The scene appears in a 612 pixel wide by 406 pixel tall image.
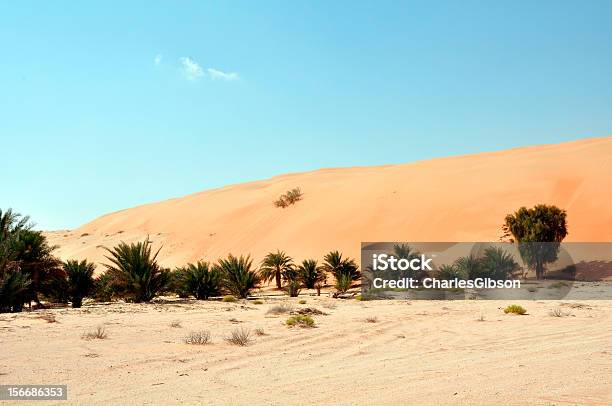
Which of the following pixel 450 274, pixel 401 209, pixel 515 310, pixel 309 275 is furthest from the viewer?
pixel 401 209

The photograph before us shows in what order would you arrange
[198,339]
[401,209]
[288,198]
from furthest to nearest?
1. [288,198]
2. [401,209]
3. [198,339]

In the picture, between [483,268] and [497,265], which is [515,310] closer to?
[483,268]

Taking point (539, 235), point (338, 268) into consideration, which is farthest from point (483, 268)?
point (338, 268)

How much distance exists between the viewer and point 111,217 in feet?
253

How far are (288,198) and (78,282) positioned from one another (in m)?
39.3

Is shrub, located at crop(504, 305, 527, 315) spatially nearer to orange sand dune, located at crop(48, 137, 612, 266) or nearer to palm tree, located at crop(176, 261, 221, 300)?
palm tree, located at crop(176, 261, 221, 300)

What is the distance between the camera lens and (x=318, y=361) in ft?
24.0

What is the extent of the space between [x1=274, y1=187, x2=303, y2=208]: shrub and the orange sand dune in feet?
2.94

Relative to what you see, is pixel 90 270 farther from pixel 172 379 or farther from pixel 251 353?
pixel 172 379

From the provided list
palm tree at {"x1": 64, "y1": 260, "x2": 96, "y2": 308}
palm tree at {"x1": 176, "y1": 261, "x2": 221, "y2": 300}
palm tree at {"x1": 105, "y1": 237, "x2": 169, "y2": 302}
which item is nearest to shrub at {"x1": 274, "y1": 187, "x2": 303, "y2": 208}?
palm tree at {"x1": 176, "y1": 261, "x2": 221, "y2": 300}

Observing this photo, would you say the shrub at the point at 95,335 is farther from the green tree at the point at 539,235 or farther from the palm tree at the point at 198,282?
the green tree at the point at 539,235

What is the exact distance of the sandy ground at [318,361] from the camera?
5.48 meters

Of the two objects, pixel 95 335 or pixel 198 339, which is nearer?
pixel 198 339

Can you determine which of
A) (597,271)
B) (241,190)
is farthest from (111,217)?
(597,271)
